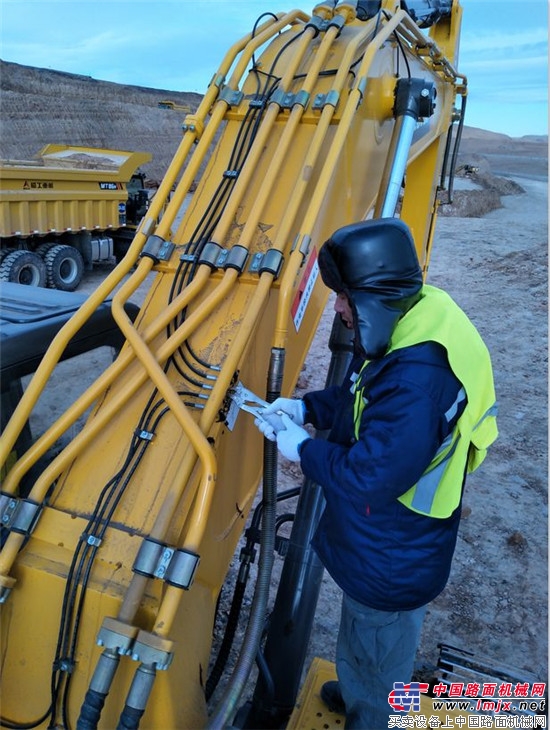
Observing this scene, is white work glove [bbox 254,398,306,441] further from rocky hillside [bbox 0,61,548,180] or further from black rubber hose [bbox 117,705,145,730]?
rocky hillside [bbox 0,61,548,180]

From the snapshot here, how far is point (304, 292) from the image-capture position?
7.30 feet

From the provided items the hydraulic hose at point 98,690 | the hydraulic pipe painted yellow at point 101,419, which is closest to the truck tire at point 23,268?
the hydraulic pipe painted yellow at point 101,419

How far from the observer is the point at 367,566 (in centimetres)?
203

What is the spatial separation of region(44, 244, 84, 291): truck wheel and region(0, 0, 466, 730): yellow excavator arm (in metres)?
8.20

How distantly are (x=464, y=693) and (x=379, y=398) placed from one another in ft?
5.79

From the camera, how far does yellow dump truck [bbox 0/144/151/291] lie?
30.9ft

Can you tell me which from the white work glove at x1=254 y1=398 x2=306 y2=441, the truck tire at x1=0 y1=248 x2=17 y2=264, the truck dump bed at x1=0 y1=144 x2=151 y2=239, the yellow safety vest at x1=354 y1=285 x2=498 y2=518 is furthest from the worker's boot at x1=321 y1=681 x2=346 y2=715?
the truck tire at x1=0 y1=248 x2=17 y2=264

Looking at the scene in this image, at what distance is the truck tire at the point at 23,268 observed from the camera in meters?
9.27

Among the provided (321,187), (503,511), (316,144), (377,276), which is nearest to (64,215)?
(503,511)

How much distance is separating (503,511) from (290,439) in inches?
135

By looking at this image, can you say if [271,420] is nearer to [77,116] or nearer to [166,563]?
[166,563]

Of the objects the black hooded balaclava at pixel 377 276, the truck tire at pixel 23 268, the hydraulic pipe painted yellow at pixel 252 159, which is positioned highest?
the truck tire at pixel 23 268

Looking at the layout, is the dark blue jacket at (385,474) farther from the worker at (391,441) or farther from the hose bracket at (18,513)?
the hose bracket at (18,513)

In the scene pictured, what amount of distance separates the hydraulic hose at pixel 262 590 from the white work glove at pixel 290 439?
145 millimetres
